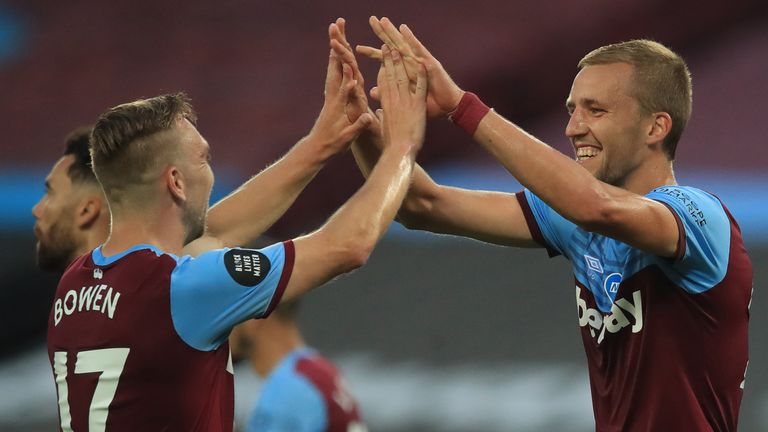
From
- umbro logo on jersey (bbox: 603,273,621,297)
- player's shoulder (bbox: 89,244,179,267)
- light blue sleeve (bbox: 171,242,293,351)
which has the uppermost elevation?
player's shoulder (bbox: 89,244,179,267)

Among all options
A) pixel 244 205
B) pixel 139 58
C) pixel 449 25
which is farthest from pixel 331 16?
pixel 244 205

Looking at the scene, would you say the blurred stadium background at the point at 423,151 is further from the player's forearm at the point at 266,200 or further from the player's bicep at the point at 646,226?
the player's bicep at the point at 646,226

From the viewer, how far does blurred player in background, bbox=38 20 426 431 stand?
3.18 metres

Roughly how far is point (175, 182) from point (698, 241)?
157 centimetres

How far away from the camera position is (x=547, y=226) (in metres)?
4.07

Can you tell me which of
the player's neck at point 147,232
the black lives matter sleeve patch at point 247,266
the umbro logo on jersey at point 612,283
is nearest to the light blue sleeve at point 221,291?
the black lives matter sleeve patch at point 247,266

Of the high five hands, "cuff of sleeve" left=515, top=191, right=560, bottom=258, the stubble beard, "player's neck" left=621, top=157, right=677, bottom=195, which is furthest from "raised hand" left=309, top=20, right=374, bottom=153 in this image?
the stubble beard

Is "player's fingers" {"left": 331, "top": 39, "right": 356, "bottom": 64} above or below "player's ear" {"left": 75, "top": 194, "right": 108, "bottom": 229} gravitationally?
above

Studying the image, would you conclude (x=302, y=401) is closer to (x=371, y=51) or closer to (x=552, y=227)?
(x=552, y=227)

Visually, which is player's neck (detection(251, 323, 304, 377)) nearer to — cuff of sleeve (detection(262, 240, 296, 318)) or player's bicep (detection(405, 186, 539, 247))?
player's bicep (detection(405, 186, 539, 247))

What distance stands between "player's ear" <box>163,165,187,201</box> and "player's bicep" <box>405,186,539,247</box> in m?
0.99

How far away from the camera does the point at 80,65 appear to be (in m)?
11.1

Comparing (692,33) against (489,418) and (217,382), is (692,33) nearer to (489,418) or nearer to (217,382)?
(489,418)

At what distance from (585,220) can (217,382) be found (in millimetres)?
1165
